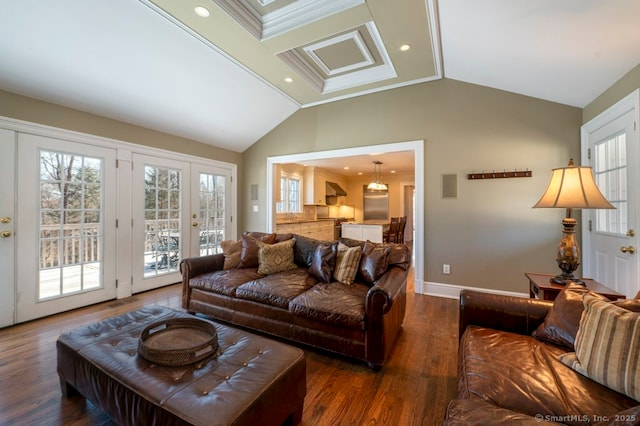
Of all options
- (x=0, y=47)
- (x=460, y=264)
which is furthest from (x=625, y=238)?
(x=0, y=47)

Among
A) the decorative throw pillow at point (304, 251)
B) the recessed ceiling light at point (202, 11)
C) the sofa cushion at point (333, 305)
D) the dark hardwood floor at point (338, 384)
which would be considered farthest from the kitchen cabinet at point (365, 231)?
the recessed ceiling light at point (202, 11)

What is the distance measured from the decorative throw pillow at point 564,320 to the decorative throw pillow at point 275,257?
2190 millimetres

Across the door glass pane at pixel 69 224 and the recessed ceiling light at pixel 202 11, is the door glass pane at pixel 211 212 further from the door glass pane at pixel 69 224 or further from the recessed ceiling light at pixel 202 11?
the recessed ceiling light at pixel 202 11

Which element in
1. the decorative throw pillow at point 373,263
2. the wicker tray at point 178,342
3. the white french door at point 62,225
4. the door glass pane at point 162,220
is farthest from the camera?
the door glass pane at point 162,220

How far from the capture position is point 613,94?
2.39 m

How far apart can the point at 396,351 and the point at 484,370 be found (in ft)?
3.75

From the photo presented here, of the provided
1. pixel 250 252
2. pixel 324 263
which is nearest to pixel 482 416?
pixel 324 263

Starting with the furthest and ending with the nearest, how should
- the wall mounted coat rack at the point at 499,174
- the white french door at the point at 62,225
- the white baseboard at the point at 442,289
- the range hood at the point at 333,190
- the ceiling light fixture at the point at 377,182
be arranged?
the range hood at the point at 333,190 → the ceiling light fixture at the point at 377,182 → the white baseboard at the point at 442,289 → the wall mounted coat rack at the point at 499,174 → the white french door at the point at 62,225

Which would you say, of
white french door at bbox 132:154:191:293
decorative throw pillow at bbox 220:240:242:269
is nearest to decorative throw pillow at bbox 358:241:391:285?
decorative throw pillow at bbox 220:240:242:269

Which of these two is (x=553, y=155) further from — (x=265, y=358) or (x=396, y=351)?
(x=265, y=358)

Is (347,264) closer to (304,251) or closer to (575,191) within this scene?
(304,251)

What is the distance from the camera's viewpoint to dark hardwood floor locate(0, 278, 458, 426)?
1526 millimetres

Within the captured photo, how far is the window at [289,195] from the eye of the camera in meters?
6.77

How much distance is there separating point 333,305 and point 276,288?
607 mm
